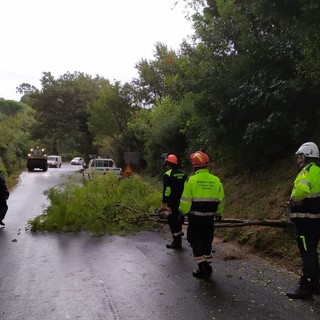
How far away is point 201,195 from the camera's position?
20.3ft

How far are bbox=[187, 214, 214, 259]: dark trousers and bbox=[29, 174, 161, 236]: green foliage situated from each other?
4.07 metres

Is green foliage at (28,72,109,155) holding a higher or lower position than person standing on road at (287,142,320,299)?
higher

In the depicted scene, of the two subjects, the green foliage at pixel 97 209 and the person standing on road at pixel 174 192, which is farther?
the green foliage at pixel 97 209

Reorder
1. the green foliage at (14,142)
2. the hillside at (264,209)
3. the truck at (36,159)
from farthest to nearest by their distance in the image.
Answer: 1. the truck at (36,159)
2. the green foliage at (14,142)
3. the hillside at (264,209)

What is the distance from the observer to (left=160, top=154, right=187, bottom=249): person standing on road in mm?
7977

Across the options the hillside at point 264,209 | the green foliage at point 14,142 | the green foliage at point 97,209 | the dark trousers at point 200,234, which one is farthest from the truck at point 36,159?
the dark trousers at point 200,234

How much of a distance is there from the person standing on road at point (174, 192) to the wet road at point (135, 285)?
1.21 ft

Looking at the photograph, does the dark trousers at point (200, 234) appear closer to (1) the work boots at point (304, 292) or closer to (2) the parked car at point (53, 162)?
(1) the work boots at point (304, 292)

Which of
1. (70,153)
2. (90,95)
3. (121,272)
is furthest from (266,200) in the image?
(70,153)

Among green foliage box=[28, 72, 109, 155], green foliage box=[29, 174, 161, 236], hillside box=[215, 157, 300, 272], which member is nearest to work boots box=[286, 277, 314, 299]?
hillside box=[215, 157, 300, 272]

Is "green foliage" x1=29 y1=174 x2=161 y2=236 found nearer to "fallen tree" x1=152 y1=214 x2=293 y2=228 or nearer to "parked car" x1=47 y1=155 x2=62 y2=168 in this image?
"fallen tree" x1=152 y1=214 x2=293 y2=228

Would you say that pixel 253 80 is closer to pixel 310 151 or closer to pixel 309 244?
pixel 310 151

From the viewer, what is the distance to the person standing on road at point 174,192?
798cm

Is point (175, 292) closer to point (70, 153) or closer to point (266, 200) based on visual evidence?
point (266, 200)
